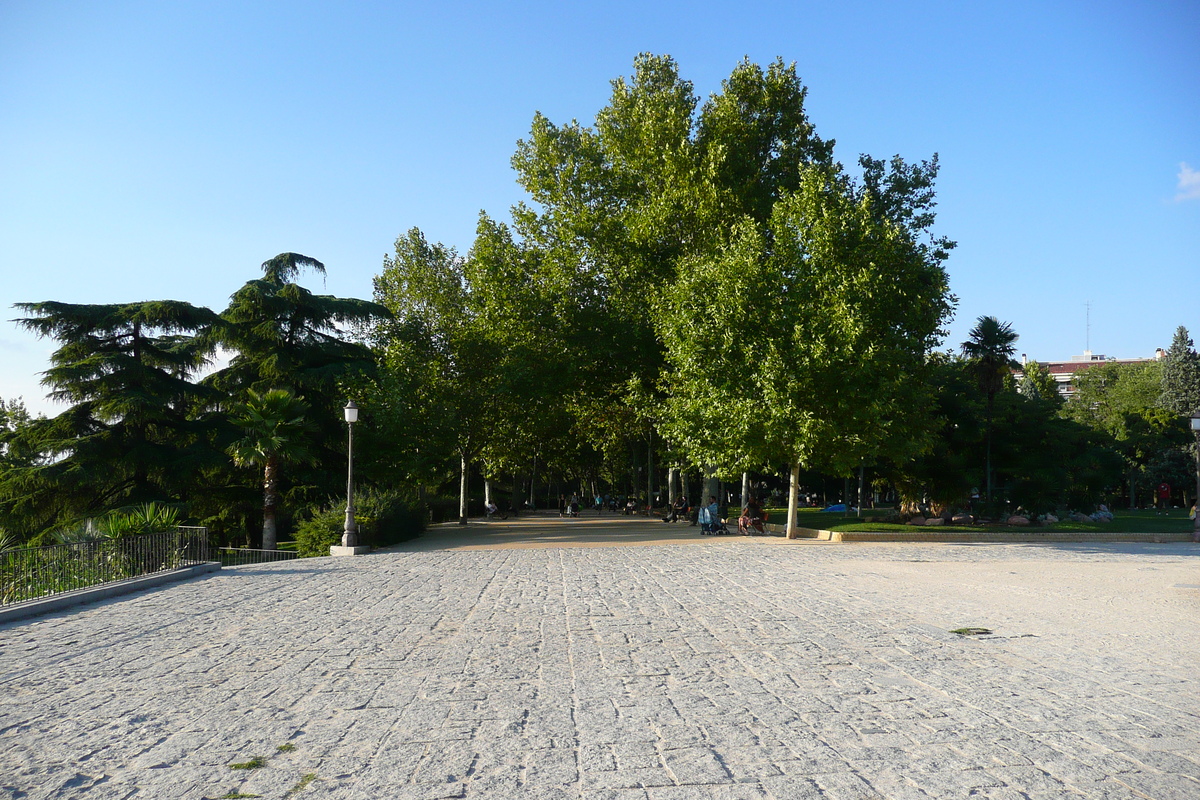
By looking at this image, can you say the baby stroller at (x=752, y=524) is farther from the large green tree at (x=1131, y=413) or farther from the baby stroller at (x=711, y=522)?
the large green tree at (x=1131, y=413)

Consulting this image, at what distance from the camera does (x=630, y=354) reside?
3634 centimetres

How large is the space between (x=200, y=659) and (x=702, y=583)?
908 centimetres

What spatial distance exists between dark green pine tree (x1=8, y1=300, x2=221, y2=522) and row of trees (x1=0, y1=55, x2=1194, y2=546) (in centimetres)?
9

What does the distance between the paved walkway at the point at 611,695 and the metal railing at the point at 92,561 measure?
1414mm

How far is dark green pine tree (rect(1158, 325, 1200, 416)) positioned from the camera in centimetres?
7331

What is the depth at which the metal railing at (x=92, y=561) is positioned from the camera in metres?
13.6

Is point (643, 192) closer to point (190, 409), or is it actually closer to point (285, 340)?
point (285, 340)

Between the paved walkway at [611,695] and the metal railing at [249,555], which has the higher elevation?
the paved walkway at [611,695]

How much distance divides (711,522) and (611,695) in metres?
23.9

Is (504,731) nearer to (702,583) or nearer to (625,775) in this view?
(625,775)

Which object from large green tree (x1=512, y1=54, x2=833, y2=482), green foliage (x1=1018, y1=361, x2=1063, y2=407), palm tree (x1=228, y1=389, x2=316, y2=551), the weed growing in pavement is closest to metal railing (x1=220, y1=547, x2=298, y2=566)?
palm tree (x1=228, y1=389, x2=316, y2=551)

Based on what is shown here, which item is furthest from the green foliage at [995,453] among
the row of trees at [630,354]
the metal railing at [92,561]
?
the metal railing at [92,561]

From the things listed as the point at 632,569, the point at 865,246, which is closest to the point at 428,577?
the point at 632,569

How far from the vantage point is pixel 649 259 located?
111 feet
